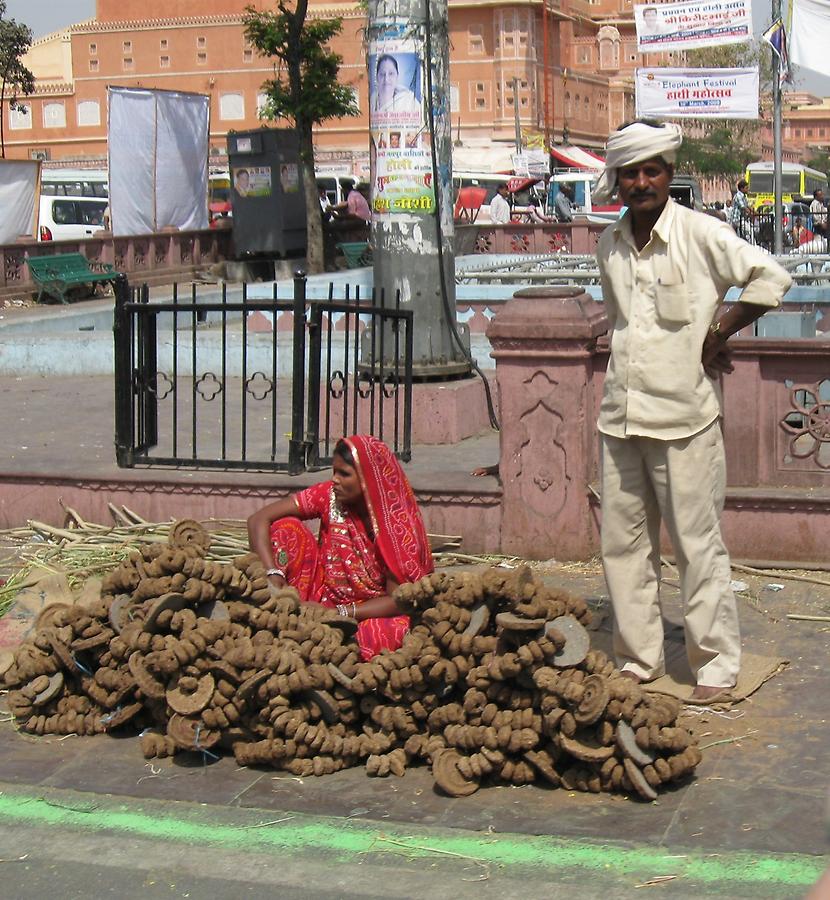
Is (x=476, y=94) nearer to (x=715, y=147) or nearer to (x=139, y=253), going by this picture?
(x=715, y=147)

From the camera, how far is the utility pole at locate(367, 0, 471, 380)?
28.6 feet

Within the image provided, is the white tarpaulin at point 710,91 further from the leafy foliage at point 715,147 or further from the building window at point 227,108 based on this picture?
the building window at point 227,108

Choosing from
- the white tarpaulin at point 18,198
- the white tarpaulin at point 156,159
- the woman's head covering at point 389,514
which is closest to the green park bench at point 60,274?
the white tarpaulin at point 18,198

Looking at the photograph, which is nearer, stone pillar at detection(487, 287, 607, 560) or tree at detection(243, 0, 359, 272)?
stone pillar at detection(487, 287, 607, 560)

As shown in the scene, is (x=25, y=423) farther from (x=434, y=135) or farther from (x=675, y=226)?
(x=675, y=226)

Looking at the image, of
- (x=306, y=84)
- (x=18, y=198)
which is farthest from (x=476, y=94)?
(x=18, y=198)

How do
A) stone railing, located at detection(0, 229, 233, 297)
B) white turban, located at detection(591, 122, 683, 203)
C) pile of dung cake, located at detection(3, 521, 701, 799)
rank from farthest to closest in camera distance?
stone railing, located at detection(0, 229, 233, 297)
white turban, located at detection(591, 122, 683, 203)
pile of dung cake, located at detection(3, 521, 701, 799)

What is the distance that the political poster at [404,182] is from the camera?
351 inches

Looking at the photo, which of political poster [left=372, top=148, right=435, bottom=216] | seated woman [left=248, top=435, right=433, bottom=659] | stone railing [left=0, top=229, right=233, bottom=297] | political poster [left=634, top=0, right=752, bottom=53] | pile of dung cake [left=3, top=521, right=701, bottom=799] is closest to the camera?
pile of dung cake [left=3, top=521, right=701, bottom=799]

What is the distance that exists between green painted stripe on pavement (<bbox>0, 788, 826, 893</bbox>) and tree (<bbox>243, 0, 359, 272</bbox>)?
2327 centimetres

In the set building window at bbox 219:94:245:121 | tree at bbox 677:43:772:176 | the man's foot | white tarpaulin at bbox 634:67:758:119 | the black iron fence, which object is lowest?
the man's foot

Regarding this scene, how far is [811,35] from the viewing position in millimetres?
17594

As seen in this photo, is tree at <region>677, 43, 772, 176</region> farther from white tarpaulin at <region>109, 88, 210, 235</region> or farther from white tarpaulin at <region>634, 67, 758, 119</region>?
white tarpaulin at <region>634, 67, 758, 119</region>

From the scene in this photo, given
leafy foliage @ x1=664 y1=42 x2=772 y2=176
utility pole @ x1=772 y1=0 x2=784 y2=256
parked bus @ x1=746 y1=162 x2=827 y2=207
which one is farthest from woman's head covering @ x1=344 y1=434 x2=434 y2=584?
leafy foliage @ x1=664 y1=42 x2=772 y2=176
